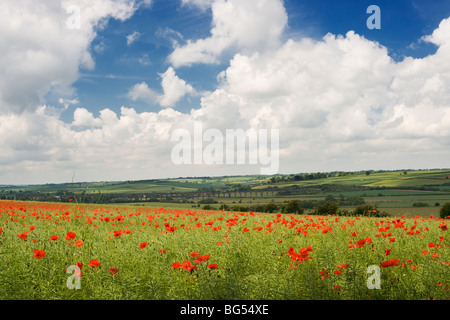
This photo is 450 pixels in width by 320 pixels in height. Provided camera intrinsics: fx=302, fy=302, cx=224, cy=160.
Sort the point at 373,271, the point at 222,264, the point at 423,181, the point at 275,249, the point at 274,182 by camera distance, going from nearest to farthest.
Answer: the point at 373,271 → the point at 222,264 → the point at 275,249 → the point at 423,181 → the point at 274,182

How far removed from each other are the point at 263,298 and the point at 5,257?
13.7ft

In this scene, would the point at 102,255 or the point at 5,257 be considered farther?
the point at 102,255

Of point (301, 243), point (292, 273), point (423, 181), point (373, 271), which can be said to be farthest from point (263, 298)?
point (423, 181)

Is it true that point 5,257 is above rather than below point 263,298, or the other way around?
above

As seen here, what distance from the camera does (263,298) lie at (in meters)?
4.02

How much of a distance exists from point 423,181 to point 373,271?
A: 83440mm

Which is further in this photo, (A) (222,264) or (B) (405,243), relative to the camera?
(B) (405,243)

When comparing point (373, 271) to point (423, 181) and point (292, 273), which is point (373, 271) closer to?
point (292, 273)

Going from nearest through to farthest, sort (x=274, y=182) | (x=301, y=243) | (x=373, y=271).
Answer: (x=373, y=271), (x=301, y=243), (x=274, y=182)

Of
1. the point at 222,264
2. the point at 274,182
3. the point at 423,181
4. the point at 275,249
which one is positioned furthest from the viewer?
the point at 274,182

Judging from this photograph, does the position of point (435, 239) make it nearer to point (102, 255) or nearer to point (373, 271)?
point (373, 271)

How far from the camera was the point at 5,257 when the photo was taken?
491cm

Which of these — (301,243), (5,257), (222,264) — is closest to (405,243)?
(301,243)
